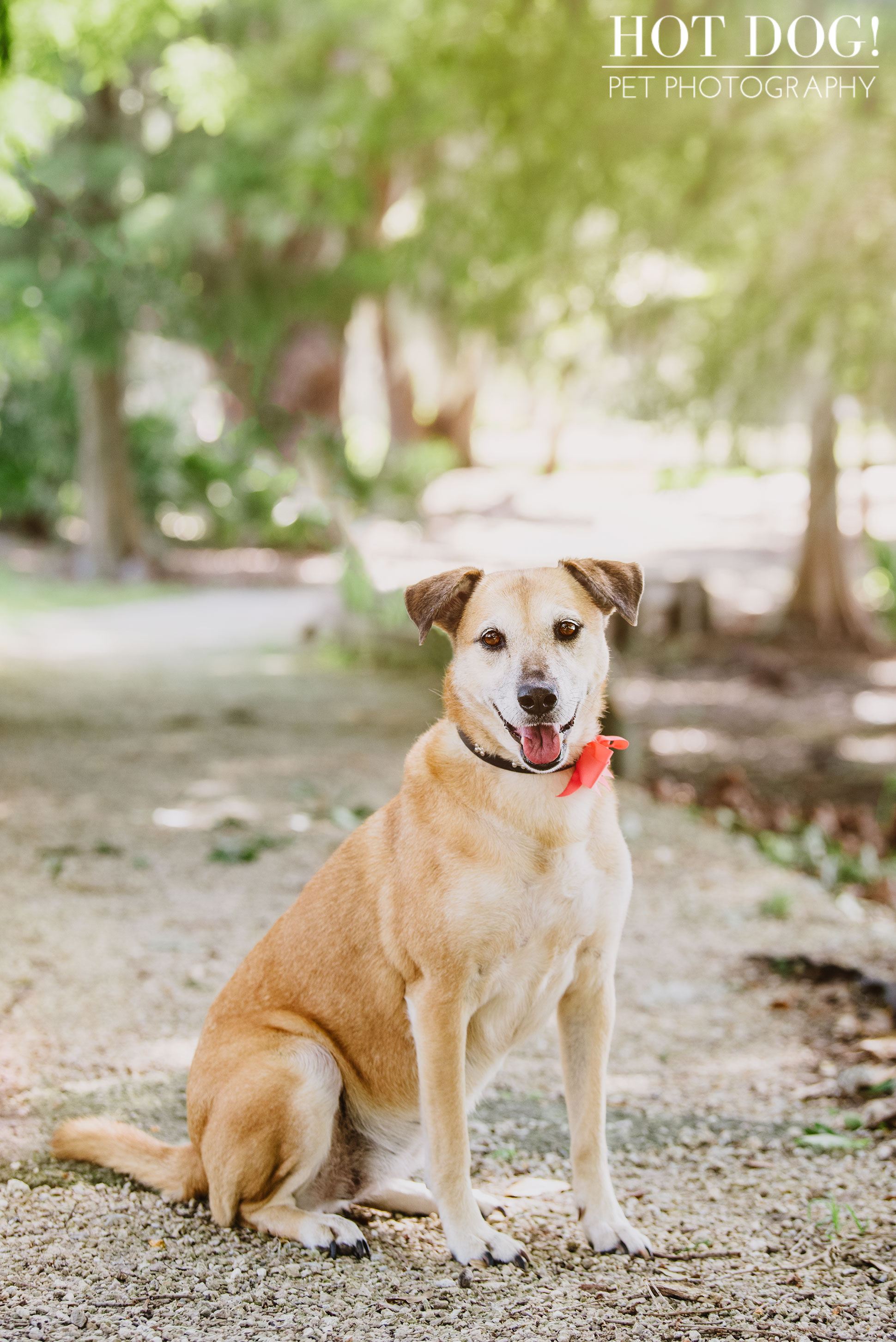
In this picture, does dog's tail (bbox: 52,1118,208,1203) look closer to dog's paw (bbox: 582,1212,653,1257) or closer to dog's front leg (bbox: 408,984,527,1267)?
dog's front leg (bbox: 408,984,527,1267)

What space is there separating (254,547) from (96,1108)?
66.6 ft

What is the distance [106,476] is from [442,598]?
18.2 meters

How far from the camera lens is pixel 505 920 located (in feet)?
9.10

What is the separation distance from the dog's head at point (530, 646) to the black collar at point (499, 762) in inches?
0.6

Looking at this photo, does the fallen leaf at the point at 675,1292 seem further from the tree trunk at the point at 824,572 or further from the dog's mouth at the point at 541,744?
the tree trunk at the point at 824,572

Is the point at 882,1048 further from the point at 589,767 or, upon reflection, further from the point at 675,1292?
the point at 589,767

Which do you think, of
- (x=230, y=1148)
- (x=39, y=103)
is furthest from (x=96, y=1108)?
(x=39, y=103)

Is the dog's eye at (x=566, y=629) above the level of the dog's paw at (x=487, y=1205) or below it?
above

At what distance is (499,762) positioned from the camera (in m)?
2.94

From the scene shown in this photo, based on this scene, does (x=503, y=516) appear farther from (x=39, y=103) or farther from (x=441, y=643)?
(x=39, y=103)

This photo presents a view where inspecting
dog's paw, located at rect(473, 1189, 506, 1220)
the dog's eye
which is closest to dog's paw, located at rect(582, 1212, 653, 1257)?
dog's paw, located at rect(473, 1189, 506, 1220)

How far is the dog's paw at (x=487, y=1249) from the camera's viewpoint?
2.88m

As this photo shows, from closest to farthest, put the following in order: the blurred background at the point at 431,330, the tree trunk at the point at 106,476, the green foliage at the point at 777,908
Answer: the green foliage at the point at 777,908 → the blurred background at the point at 431,330 → the tree trunk at the point at 106,476

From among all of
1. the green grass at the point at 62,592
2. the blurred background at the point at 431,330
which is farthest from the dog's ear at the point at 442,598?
the green grass at the point at 62,592
